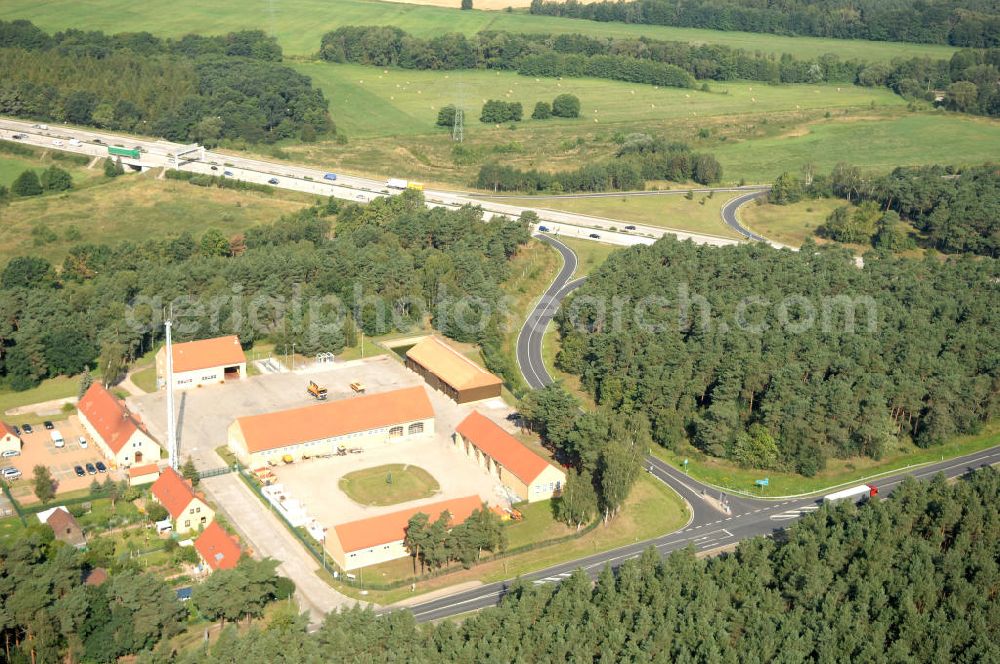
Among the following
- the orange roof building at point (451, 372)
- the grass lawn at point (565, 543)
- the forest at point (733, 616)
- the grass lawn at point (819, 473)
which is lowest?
the grass lawn at point (565, 543)

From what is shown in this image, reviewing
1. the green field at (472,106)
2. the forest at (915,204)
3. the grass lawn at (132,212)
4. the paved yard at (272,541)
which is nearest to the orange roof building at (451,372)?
the paved yard at (272,541)

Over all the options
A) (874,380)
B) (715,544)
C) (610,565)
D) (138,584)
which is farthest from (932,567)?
(138,584)

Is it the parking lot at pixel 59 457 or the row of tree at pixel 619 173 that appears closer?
the parking lot at pixel 59 457

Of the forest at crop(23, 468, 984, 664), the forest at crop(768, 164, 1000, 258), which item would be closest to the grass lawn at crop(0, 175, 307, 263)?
the forest at crop(768, 164, 1000, 258)

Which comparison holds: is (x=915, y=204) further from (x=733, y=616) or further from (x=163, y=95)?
(x=163, y=95)

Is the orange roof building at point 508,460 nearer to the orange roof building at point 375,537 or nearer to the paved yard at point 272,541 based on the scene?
the orange roof building at point 375,537

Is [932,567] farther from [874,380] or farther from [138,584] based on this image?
[138,584]
